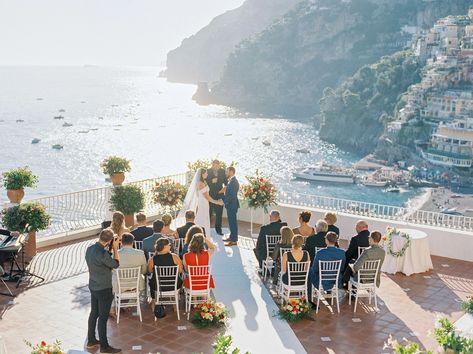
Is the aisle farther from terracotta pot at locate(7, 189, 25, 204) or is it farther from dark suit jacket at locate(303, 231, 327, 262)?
terracotta pot at locate(7, 189, 25, 204)

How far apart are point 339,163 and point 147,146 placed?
114 feet

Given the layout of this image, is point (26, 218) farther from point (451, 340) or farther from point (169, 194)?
point (451, 340)

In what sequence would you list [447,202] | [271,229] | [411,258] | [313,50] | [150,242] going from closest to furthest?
1. [150,242]
2. [271,229]
3. [411,258]
4. [447,202]
5. [313,50]

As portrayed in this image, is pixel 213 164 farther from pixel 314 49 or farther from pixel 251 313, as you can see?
pixel 314 49

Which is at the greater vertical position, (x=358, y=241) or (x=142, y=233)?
(x=142, y=233)

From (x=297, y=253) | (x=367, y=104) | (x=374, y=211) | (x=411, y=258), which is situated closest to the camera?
(x=297, y=253)

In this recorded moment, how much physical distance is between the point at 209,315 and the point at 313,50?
180 metres

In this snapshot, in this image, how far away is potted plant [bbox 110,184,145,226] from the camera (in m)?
12.8

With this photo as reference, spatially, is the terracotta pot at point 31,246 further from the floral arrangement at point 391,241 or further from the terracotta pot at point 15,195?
the floral arrangement at point 391,241

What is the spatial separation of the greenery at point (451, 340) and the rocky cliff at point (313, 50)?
159 m

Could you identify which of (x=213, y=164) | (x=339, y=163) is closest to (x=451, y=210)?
(x=339, y=163)

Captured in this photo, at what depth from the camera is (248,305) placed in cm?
916

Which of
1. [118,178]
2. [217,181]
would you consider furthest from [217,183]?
[118,178]

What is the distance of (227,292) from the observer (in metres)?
9.74
